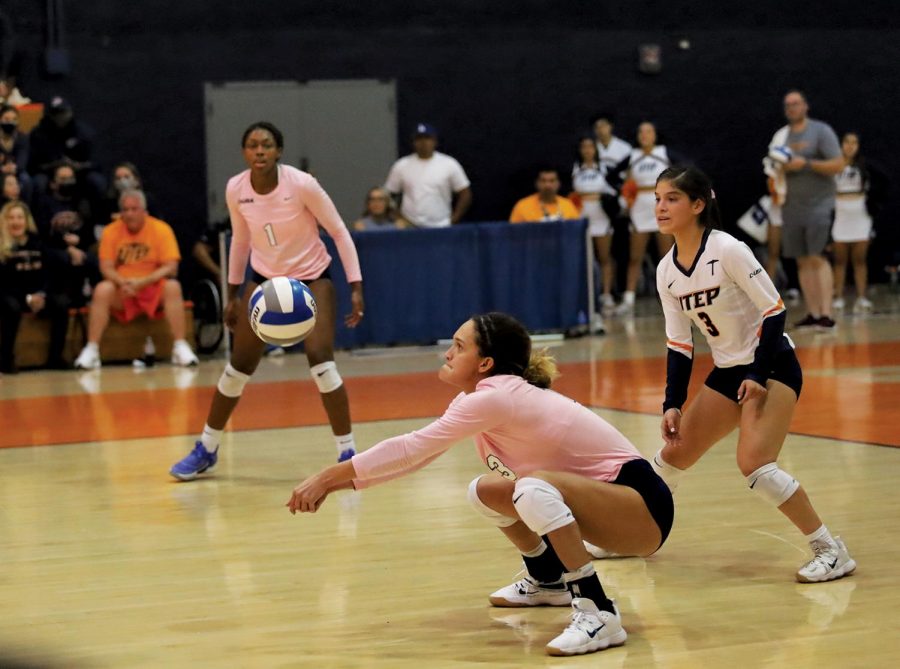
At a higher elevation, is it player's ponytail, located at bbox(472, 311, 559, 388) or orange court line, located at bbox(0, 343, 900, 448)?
player's ponytail, located at bbox(472, 311, 559, 388)

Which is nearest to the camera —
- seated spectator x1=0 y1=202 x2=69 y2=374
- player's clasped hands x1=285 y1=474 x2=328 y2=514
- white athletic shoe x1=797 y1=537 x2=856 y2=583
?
player's clasped hands x1=285 y1=474 x2=328 y2=514

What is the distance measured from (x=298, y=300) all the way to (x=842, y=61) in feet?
46.8

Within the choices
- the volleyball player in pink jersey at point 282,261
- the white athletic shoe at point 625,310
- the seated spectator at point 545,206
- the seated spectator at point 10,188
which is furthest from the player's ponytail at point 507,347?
the white athletic shoe at point 625,310

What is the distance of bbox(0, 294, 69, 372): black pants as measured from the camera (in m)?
12.2

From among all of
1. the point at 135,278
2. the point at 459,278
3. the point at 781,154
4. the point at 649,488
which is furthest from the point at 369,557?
the point at 781,154

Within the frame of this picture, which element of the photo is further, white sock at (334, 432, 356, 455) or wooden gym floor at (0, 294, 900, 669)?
white sock at (334, 432, 356, 455)

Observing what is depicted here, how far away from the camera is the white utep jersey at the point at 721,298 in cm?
500

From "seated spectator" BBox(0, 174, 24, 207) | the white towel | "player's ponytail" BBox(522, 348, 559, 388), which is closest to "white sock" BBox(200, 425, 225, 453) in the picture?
"player's ponytail" BBox(522, 348, 559, 388)

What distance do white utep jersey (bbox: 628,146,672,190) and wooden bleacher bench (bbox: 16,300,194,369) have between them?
558cm

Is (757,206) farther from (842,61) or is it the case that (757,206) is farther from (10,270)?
(10,270)

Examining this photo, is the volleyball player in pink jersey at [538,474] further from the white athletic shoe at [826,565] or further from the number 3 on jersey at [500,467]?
the white athletic shoe at [826,565]

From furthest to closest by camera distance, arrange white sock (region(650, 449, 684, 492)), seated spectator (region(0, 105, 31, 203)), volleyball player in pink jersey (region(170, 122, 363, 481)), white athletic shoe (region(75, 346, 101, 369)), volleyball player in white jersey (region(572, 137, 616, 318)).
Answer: volleyball player in white jersey (region(572, 137, 616, 318))
seated spectator (region(0, 105, 31, 203))
white athletic shoe (region(75, 346, 101, 369))
volleyball player in pink jersey (region(170, 122, 363, 481))
white sock (region(650, 449, 684, 492))

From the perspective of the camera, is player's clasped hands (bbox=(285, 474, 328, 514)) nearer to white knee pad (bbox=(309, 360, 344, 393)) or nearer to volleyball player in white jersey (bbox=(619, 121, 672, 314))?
white knee pad (bbox=(309, 360, 344, 393))

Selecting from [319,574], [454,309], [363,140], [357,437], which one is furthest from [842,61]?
[319,574]
